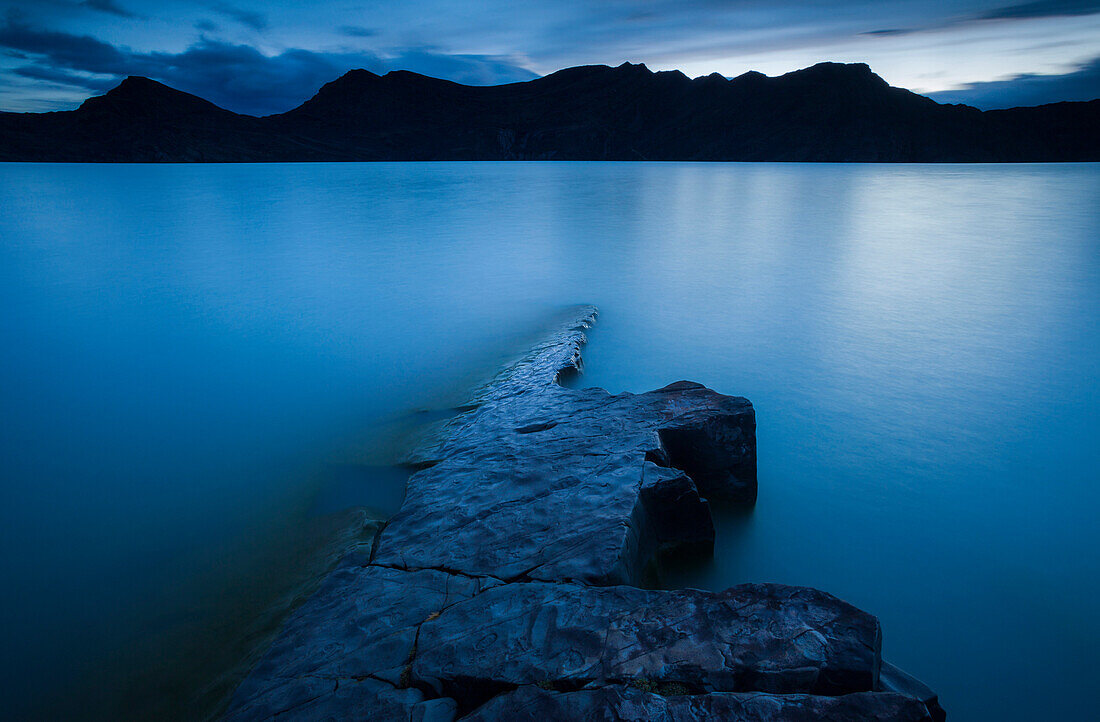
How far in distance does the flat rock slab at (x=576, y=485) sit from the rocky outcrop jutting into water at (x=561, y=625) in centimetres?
1

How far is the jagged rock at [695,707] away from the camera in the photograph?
6.38ft

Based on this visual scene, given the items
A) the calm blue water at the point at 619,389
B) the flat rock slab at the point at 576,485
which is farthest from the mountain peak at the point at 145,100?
the flat rock slab at the point at 576,485

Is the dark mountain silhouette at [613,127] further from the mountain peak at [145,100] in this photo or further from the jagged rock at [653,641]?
the jagged rock at [653,641]

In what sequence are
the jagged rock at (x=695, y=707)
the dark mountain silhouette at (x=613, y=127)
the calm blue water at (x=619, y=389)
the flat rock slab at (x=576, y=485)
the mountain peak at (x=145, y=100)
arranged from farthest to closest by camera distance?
the mountain peak at (x=145, y=100) < the dark mountain silhouette at (x=613, y=127) < the calm blue water at (x=619, y=389) < the flat rock slab at (x=576, y=485) < the jagged rock at (x=695, y=707)

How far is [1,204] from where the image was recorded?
28141mm

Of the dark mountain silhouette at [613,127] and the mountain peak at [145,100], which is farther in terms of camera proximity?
the mountain peak at [145,100]

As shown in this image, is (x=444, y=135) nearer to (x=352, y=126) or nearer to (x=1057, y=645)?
(x=352, y=126)

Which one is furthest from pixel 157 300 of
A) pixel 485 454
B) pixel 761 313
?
pixel 761 313

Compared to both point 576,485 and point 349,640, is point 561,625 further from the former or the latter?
point 576,485

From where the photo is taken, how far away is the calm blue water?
137 inches

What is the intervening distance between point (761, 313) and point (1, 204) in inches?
1418

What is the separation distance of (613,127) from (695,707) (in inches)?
6683

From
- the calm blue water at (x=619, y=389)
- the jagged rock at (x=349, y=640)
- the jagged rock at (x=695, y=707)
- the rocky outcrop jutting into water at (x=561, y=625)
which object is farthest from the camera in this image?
the calm blue water at (x=619, y=389)

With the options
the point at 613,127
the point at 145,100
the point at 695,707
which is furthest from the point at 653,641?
the point at 145,100
